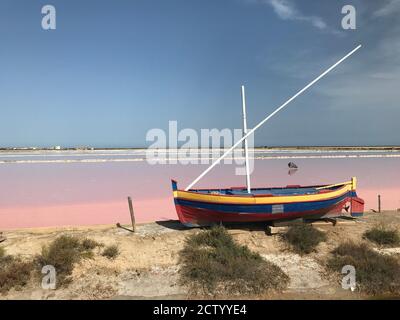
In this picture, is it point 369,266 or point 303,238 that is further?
point 303,238

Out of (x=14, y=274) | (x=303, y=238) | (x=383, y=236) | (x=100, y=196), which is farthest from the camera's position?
(x=100, y=196)

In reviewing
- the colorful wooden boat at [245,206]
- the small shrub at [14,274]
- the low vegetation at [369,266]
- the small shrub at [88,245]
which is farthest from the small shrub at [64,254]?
the low vegetation at [369,266]

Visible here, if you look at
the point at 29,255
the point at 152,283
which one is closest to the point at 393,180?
the point at 152,283

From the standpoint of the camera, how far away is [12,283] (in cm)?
991

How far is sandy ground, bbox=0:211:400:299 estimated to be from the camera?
9.77 m

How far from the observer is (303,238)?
1234 centimetres

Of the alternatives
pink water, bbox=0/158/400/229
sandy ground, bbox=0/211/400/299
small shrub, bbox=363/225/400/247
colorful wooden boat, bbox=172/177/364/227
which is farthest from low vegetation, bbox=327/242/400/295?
pink water, bbox=0/158/400/229

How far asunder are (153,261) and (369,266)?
669cm

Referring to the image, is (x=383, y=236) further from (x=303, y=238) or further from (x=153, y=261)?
(x=153, y=261)

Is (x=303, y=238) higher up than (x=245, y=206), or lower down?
lower down

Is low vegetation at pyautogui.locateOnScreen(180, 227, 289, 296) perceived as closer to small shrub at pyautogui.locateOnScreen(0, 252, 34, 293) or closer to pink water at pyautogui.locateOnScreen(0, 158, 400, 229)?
small shrub at pyautogui.locateOnScreen(0, 252, 34, 293)

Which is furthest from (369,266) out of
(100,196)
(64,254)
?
(100,196)

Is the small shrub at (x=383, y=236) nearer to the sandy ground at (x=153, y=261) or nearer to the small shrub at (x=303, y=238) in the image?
the sandy ground at (x=153, y=261)

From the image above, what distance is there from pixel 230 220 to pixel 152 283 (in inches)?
173
